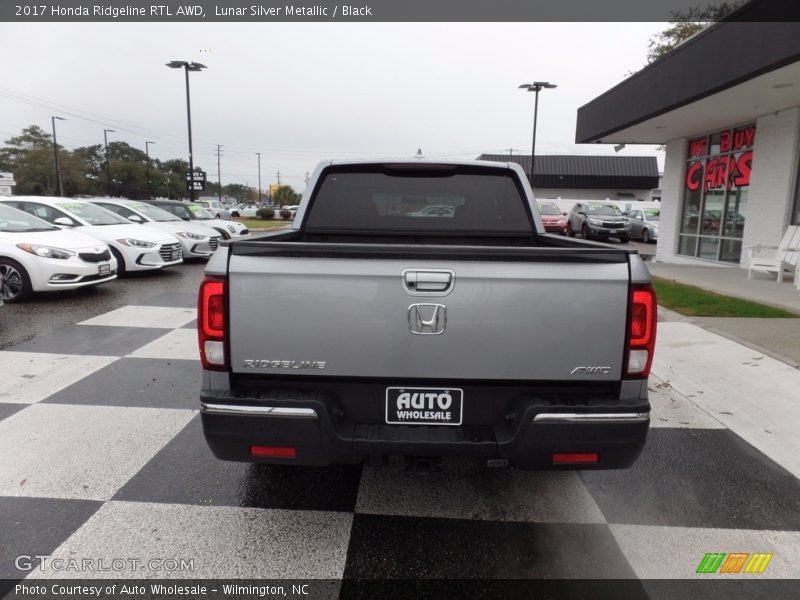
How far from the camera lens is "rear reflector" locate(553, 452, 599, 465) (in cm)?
244

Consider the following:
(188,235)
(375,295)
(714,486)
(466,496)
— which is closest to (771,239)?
(714,486)

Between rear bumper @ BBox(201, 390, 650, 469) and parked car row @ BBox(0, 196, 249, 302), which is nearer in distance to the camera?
rear bumper @ BBox(201, 390, 650, 469)

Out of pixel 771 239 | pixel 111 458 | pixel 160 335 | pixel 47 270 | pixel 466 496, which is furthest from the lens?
pixel 771 239

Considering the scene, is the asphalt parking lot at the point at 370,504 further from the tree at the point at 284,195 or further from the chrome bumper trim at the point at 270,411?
the tree at the point at 284,195

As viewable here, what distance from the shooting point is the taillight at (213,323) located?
242cm

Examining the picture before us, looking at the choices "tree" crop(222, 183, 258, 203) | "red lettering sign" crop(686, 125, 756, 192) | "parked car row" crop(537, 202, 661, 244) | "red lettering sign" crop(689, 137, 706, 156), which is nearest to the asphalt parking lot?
"red lettering sign" crop(686, 125, 756, 192)

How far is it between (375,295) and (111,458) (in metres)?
2.37

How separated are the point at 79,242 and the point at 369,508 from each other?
25.6ft

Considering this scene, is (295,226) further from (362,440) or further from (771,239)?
(771,239)

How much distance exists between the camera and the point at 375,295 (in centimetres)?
238

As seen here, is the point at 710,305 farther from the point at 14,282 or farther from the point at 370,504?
the point at 14,282
